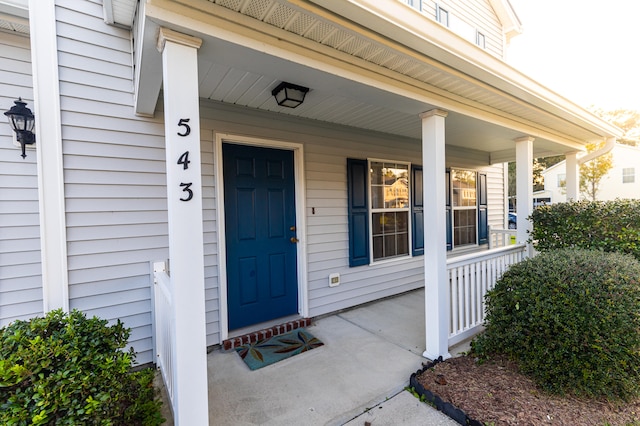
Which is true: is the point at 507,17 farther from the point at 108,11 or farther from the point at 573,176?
the point at 108,11

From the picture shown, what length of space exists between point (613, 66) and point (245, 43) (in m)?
21.0

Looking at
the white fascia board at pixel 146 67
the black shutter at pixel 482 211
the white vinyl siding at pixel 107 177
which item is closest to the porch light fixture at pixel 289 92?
the white fascia board at pixel 146 67

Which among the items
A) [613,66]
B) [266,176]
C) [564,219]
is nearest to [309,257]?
[266,176]

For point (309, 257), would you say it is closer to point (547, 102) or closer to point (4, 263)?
point (4, 263)

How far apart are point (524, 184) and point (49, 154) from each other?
16.3 ft

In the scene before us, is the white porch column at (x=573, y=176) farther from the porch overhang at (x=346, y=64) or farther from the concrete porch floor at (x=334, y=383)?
the concrete porch floor at (x=334, y=383)

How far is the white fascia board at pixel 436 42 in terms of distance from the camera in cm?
163

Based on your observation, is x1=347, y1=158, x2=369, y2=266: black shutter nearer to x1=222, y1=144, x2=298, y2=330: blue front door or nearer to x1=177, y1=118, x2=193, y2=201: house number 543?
x1=222, y1=144, x2=298, y2=330: blue front door

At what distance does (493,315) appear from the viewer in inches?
102

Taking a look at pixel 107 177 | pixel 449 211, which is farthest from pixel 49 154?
pixel 449 211

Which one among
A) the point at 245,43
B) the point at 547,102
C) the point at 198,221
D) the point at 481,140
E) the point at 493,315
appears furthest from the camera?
the point at 481,140

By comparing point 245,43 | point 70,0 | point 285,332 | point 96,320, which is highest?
point 70,0

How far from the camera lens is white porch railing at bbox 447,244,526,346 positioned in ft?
9.50

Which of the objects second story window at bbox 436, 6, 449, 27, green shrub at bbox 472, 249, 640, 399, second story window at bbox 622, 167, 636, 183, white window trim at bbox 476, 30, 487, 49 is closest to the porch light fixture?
green shrub at bbox 472, 249, 640, 399
